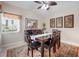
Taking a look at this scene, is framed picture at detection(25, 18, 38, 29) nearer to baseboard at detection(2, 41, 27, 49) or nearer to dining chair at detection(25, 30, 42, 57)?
dining chair at detection(25, 30, 42, 57)

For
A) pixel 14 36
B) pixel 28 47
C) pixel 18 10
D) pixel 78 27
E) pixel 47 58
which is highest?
pixel 18 10

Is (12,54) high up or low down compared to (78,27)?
down

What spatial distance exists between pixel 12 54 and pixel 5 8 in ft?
2.01

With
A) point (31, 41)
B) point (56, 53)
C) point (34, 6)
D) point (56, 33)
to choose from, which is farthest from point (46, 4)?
point (56, 53)

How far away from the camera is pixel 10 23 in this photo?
141 centimetres

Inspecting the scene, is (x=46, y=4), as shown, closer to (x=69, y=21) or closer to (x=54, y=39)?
(x=69, y=21)

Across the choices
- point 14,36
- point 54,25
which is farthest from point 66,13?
point 14,36

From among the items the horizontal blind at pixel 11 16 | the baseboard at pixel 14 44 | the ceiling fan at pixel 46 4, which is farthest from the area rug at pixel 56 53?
the ceiling fan at pixel 46 4

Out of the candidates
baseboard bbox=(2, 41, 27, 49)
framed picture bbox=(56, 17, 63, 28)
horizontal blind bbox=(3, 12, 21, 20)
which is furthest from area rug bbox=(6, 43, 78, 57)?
Result: horizontal blind bbox=(3, 12, 21, 20)

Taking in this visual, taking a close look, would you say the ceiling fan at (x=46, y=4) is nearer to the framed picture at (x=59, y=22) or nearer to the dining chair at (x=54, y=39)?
the framed picture at (x=59, y=22)

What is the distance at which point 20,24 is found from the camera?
1.43 m

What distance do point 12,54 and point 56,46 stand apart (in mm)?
599

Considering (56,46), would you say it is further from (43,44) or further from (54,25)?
(54,25)

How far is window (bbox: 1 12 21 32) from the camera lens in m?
1.39
